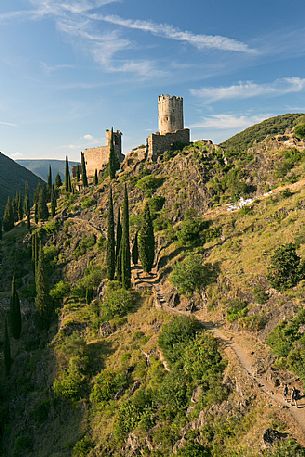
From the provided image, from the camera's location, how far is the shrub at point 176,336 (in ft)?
92.5

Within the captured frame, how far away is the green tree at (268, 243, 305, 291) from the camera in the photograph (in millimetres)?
28250

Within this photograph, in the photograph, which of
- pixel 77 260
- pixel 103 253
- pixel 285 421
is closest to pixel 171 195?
pixel 103 253

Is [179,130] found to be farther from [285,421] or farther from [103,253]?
[285,421]

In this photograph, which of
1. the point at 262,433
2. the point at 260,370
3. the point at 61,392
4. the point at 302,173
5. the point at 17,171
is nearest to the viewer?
the point at 262,433

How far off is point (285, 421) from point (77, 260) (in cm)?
4008

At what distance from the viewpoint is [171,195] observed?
2242 inches

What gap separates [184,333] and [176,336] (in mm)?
740

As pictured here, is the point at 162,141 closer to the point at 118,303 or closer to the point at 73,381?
the point at 118,303

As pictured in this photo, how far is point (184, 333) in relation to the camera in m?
28.9

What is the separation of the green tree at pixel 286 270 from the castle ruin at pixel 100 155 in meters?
49.5

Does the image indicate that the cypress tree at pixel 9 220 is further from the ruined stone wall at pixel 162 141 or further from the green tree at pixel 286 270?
the green tree at pixel 286 270

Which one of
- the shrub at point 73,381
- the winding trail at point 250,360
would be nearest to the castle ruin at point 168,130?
the winding trail at point 250,360

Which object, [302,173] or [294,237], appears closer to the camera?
[294,237]

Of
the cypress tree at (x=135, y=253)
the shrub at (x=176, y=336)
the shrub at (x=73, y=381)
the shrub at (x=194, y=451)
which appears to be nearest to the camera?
the shrub at (x=194, y=451)
